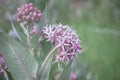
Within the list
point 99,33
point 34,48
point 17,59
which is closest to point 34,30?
point 34,48

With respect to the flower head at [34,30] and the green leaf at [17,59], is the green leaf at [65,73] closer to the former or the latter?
the green leaf at [17,59]

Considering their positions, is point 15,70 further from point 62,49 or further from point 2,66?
point 62,49

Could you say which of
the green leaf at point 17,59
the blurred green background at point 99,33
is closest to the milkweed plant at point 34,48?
the green leaf at point 17,59

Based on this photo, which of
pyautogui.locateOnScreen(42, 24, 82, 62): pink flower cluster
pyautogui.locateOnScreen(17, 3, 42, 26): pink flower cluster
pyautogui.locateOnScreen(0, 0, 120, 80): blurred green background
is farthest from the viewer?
pyautogui.locateOnScreen(0, 0, 120, 80): blurred green background

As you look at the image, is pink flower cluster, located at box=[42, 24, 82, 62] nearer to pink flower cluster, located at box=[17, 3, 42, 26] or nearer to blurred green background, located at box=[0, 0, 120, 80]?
pink flower cluster, located at box=[17, 3, 42, 26]

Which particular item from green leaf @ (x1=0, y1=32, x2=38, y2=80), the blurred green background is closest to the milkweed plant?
green leaf @ (x1=0, y1=32, x2=38, y2=80)
